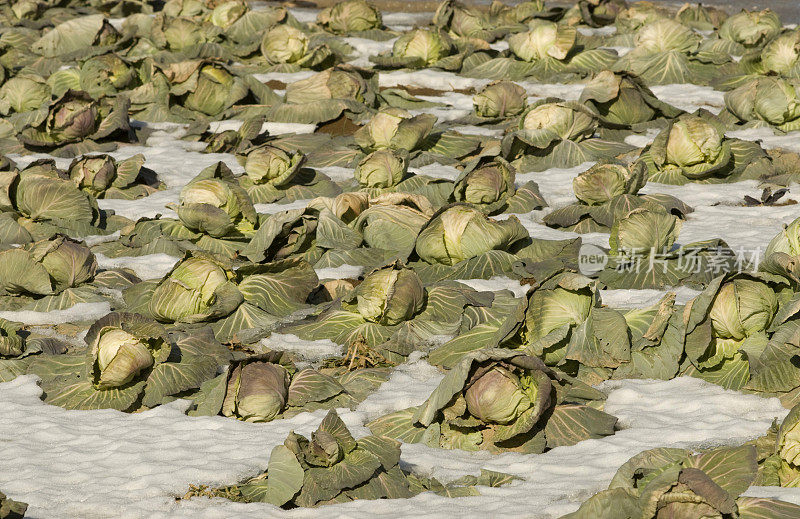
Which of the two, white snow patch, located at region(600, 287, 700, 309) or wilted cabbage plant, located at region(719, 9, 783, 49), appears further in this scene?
wilted cabbage plant, located at region(719, 9, 783, 49)

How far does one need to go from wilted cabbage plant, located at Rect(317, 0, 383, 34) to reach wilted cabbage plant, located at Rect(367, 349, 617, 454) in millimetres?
11429

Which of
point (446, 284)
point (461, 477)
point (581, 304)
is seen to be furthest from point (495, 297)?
point (461, 477)

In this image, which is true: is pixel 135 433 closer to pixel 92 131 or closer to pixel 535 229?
pixel 535 229

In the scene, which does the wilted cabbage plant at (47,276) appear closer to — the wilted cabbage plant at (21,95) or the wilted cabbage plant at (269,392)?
the wilted cabbage plant at (269,392)

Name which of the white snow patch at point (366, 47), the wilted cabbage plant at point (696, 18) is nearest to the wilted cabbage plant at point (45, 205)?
the white snow patch at point (366, 47)

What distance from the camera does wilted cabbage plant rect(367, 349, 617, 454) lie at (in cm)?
536

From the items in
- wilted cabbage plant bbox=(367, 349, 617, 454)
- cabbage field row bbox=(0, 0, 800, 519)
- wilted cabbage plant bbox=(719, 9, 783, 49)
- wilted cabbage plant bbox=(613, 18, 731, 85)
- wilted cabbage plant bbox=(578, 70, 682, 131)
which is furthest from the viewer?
wilted cabbage plant bbox=(719, 9, 783, 49)

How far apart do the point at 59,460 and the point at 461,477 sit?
2.21 meters

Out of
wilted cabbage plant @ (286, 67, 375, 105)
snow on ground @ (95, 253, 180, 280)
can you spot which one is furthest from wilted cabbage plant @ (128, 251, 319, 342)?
wilted cabbage plant @ (286, 67, 375, 105)

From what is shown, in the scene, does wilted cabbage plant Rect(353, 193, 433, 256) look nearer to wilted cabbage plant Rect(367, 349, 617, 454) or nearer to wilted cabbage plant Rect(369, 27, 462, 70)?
wilted cabbage plant Rect(367, 349, 617, 454)

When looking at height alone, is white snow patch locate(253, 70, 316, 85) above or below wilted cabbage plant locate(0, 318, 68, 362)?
below

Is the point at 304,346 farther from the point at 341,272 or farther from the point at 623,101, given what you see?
the point at 623,101

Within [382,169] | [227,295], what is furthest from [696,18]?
[227,295]

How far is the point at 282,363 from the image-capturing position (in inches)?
243
